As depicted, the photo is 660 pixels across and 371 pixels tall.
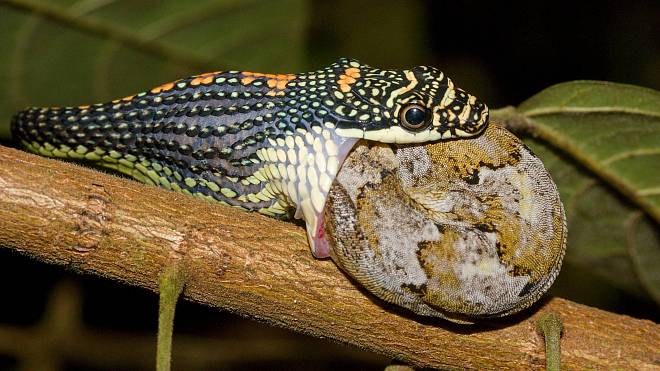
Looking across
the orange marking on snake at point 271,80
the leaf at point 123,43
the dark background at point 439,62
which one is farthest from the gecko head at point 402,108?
the dark background at point 439,62

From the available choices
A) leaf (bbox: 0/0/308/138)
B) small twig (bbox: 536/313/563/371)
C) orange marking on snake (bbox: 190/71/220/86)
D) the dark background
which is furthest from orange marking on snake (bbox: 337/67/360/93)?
the dark background

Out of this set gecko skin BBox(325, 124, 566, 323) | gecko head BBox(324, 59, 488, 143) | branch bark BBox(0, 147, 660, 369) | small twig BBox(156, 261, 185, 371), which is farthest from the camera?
gecko head BBox(324, 59, 488, 143)

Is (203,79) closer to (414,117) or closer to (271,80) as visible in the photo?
(271,80)

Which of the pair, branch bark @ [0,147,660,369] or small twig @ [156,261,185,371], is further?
branch bark @ [0,147,660,369]

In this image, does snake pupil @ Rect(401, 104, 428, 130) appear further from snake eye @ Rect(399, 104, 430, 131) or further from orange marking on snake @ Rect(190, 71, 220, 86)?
orange marking on snake @ Rect(190, 71, 220, 86)

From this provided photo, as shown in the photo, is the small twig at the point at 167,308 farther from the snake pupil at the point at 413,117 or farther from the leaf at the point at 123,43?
the leaf at the point at 123,43

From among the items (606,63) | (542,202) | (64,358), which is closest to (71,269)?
(542,202)

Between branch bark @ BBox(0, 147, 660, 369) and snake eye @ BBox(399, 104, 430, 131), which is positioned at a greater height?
snake eye @ BBox(399, 104, 430, 131)
